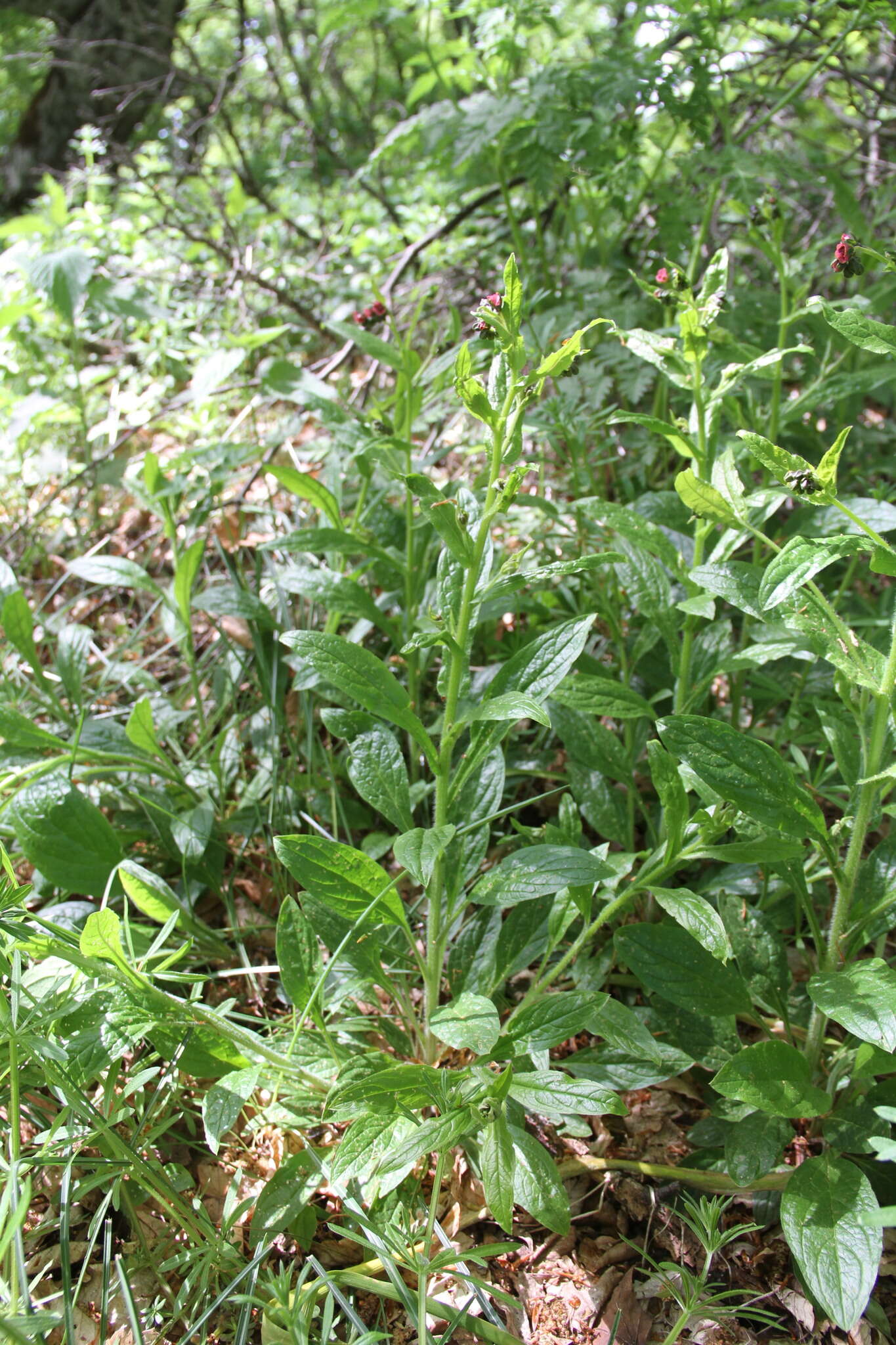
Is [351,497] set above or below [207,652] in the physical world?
above

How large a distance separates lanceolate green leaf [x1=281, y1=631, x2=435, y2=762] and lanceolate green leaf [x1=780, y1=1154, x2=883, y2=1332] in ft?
2.49

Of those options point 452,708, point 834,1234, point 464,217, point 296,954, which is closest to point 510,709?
point 452,708

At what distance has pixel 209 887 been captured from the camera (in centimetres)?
178

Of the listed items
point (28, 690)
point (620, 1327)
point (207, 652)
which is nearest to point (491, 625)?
point (207, 652)

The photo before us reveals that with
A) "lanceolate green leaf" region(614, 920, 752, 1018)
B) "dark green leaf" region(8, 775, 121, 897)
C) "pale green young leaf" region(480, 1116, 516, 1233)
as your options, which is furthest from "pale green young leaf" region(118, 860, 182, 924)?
"lanceolate green leaf" region(614, 920, 752, 1018)

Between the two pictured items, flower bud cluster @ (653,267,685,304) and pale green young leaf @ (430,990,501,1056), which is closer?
pale green young leaf @ (430,990,501,1056)

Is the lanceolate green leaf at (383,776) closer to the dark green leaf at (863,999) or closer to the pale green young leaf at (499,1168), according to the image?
the pale green young leaf at (499,1168)

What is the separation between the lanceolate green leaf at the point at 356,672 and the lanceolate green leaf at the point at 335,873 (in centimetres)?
20

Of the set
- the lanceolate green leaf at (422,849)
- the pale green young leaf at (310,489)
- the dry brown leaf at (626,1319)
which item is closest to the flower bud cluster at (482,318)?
the pale green young leaf at (310,489)

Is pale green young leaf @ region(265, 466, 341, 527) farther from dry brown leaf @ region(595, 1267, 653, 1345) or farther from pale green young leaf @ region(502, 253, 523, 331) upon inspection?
dry brown leaf @ region(595, 1267, 653, 1345)

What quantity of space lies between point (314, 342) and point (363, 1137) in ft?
9.33

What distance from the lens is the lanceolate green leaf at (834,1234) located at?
1.02 metres

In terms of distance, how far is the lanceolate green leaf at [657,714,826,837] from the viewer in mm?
1148

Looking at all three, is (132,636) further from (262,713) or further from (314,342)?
(314,342)
